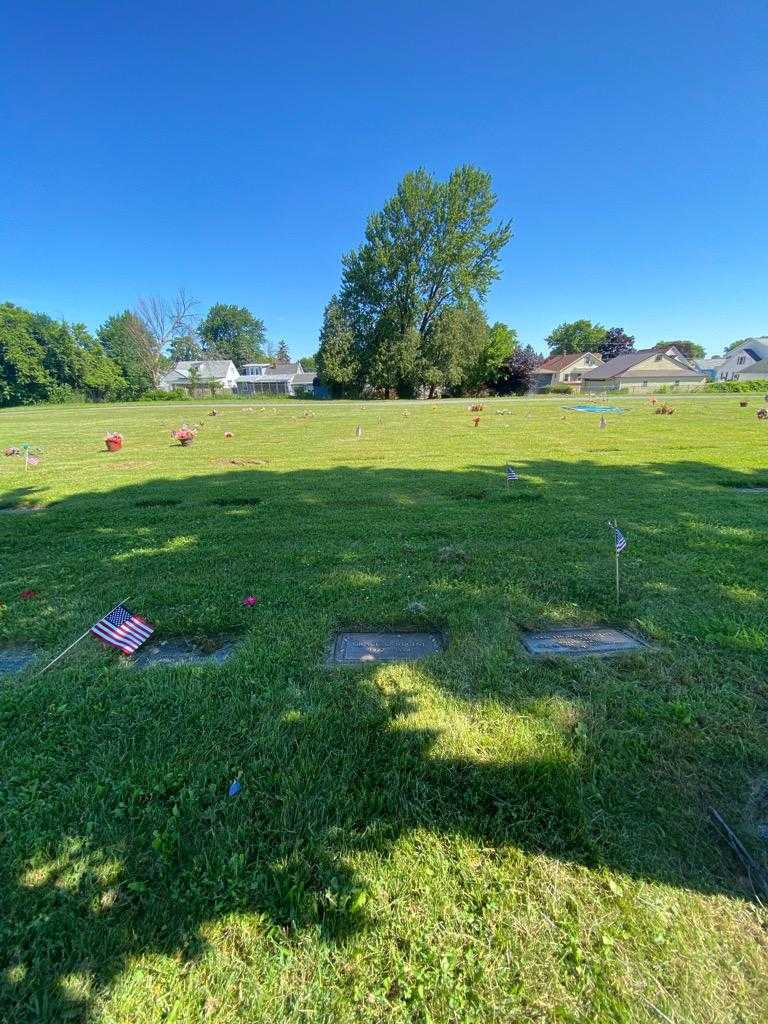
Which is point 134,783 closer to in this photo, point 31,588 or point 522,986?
point 522,986

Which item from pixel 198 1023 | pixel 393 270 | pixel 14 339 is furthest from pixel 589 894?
pixel 14 339

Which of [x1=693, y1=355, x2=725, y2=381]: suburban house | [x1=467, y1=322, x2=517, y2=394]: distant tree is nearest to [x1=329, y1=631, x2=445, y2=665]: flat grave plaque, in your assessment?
[x1=467, y1=322, x2=517, y2=394]: distant tree

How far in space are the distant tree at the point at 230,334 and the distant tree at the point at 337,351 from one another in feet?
182

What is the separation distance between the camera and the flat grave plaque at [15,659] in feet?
8.49

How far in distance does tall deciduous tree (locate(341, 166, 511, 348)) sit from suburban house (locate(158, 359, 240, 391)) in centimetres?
2972

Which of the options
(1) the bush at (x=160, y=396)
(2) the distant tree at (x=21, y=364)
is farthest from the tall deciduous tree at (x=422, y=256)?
(2) the distant tree at (x=21, y=364)

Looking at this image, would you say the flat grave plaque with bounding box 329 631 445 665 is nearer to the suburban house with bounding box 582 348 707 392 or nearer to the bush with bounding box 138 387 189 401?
the bush with bounding box 138 387 189 401

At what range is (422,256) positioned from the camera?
38906 mm

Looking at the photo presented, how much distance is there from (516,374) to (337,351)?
18.1 metres

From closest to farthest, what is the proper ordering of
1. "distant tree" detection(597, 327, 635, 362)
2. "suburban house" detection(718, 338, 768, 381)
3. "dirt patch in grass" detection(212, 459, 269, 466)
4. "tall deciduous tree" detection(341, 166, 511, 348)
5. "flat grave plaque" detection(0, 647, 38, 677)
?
"flat grave plaque" detection(0, 647, 38, 677), "dirt patch in grass" detection(212, 459, 269, 466), "tall deciduous tree" detection(341, 166, 511, 348), "suburban house" detection(718, 338, 768, 381), "distant tree" detection(597, 327, 635, 362)

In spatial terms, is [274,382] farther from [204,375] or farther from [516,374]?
[516,374]

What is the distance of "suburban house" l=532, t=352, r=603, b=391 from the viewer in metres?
61.2

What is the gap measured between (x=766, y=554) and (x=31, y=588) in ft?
20.2

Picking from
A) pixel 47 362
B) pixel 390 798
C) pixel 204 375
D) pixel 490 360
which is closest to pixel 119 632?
pixel 390 798
